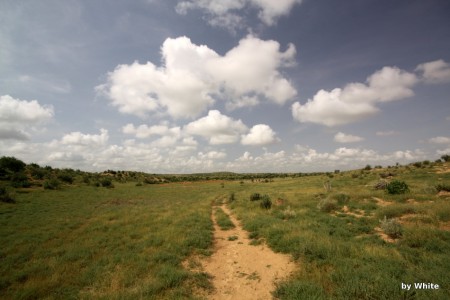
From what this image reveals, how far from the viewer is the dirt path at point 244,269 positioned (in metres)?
6.75

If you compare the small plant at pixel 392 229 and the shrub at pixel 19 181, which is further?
the shrub at pixel 19 181

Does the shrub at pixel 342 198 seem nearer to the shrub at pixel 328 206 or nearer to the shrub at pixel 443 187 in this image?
the shrub at pixel 328 206

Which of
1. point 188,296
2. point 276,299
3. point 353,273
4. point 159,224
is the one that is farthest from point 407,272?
point 159,224

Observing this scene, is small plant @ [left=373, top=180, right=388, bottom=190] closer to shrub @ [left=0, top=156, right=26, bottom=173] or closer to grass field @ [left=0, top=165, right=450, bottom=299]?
grass field @ [left=0, top=165, right=450, bottom=299]

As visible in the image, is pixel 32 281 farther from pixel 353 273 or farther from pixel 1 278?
pixel 353 273

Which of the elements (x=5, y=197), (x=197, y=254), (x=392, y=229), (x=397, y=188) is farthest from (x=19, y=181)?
(x=397, y=188)

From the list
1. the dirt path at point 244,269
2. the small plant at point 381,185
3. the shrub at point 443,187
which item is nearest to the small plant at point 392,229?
the dirt path at point 244,269

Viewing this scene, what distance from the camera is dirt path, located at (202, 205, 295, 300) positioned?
6.75 m

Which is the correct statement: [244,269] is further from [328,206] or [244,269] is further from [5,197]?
[5,197]

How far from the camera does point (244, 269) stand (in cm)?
828

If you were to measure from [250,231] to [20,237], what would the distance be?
524 inches

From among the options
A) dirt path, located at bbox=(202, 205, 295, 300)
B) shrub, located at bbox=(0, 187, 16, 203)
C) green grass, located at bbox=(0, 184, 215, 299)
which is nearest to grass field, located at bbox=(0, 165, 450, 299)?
green grass, located at bbox=(0, 184, 215, 299)

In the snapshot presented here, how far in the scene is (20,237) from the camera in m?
12.7

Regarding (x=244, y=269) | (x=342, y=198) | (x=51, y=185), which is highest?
(x=51, y=185)
